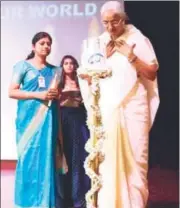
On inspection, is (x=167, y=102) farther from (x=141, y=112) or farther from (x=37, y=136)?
(x=37, y=136)

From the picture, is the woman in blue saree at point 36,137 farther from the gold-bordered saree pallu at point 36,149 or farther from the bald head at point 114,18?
the bald head at point 114,18

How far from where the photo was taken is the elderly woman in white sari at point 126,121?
2271mm

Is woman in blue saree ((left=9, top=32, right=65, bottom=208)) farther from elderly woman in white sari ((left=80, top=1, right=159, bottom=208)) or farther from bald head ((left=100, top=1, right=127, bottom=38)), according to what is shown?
bald head ((left=100, top=1, right=127, bottom=38))

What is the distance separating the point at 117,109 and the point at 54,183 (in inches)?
21.7

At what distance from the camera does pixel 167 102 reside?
2.63 meters

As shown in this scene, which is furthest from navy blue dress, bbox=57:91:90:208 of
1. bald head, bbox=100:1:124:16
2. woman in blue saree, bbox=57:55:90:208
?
bald head, bbox=100:1:124:16

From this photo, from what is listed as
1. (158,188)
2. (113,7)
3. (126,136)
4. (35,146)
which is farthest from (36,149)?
(113,7)

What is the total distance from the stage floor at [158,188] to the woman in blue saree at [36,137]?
0.10m

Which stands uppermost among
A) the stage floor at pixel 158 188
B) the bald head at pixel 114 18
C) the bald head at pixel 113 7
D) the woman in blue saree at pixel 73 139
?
the bald head at pixel 113 7

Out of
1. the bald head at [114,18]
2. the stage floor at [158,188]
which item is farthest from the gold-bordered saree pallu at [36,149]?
the bald head at [114,18]

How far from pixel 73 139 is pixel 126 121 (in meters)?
0.34

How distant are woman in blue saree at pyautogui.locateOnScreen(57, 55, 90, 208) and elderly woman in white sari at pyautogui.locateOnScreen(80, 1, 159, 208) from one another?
0.49ft

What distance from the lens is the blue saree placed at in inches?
93.3

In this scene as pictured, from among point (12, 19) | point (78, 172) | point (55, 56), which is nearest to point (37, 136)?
point (78, 172)
